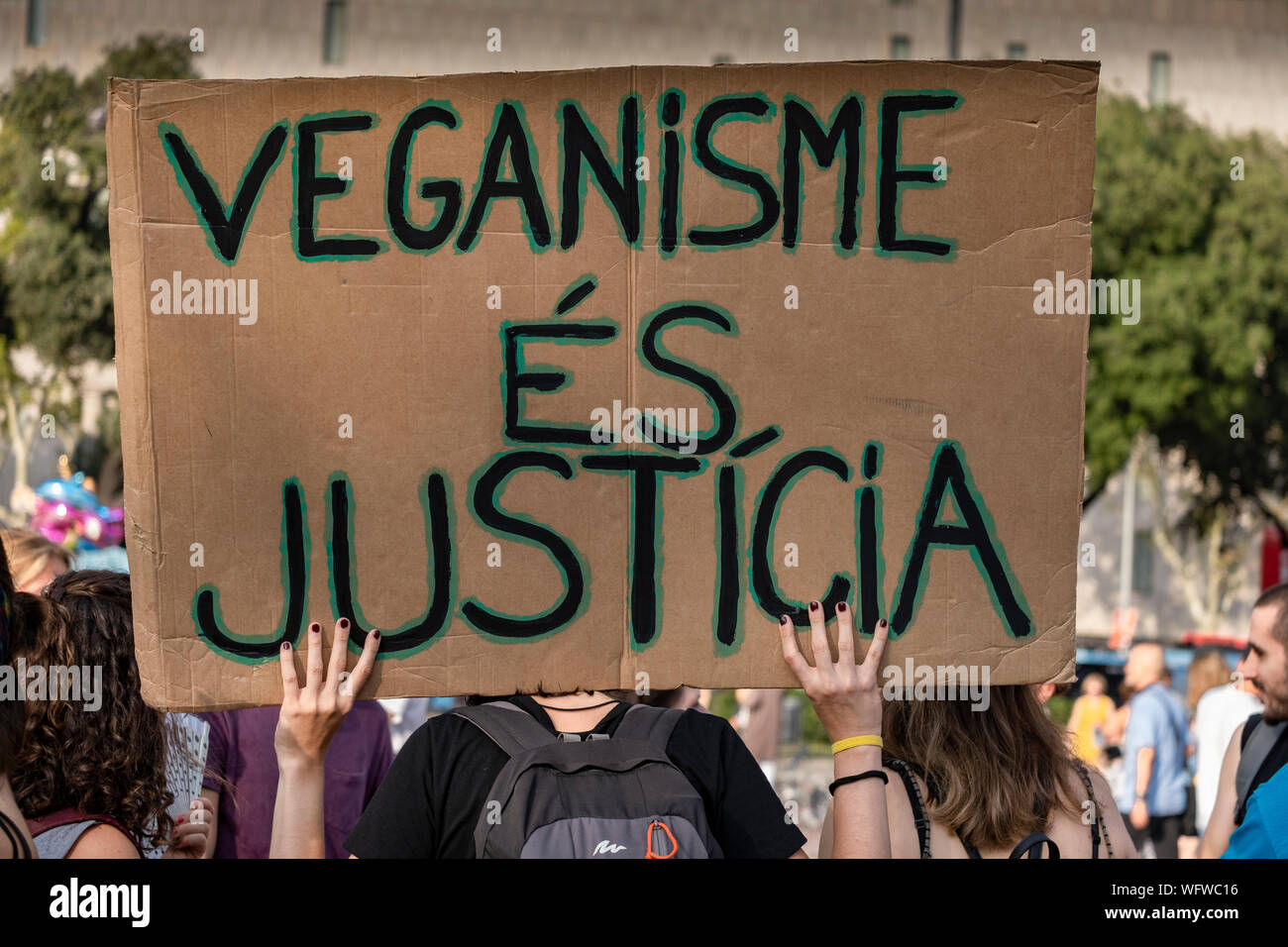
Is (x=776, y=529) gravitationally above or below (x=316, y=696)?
above

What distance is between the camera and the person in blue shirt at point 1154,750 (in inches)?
289

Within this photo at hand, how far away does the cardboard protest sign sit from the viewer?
2344 millimetres

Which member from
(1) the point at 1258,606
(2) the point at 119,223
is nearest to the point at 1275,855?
(1) the point at 1258,606

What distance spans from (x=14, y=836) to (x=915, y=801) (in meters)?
1.54

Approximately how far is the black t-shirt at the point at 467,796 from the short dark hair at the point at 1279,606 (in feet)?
6.32

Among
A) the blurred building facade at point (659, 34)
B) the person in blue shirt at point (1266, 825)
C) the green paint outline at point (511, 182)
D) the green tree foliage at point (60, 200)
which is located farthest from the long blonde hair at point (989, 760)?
the blurred building facade at point (659, 34)

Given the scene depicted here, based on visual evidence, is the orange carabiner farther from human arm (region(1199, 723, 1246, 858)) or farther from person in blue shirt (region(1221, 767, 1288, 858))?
human arm (region(1199, 723, 1246, 858))

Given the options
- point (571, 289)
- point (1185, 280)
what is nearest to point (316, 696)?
point (571, 289)

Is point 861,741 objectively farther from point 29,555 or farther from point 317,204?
point 29,555

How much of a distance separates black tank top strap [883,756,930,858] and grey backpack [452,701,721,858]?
0.54 metres

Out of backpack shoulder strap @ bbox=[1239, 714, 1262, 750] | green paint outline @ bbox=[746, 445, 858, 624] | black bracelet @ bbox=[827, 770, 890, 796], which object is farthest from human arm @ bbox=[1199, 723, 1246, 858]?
green paint outline @ bbox=[746, 445, 858, 624]

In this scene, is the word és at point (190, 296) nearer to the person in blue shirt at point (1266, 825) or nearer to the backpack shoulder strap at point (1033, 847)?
the backpack shoulder strap at point (1033, 847)

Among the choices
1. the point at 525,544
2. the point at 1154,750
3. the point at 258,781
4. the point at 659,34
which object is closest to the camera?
the point at 525,544

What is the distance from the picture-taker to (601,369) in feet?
7.86
